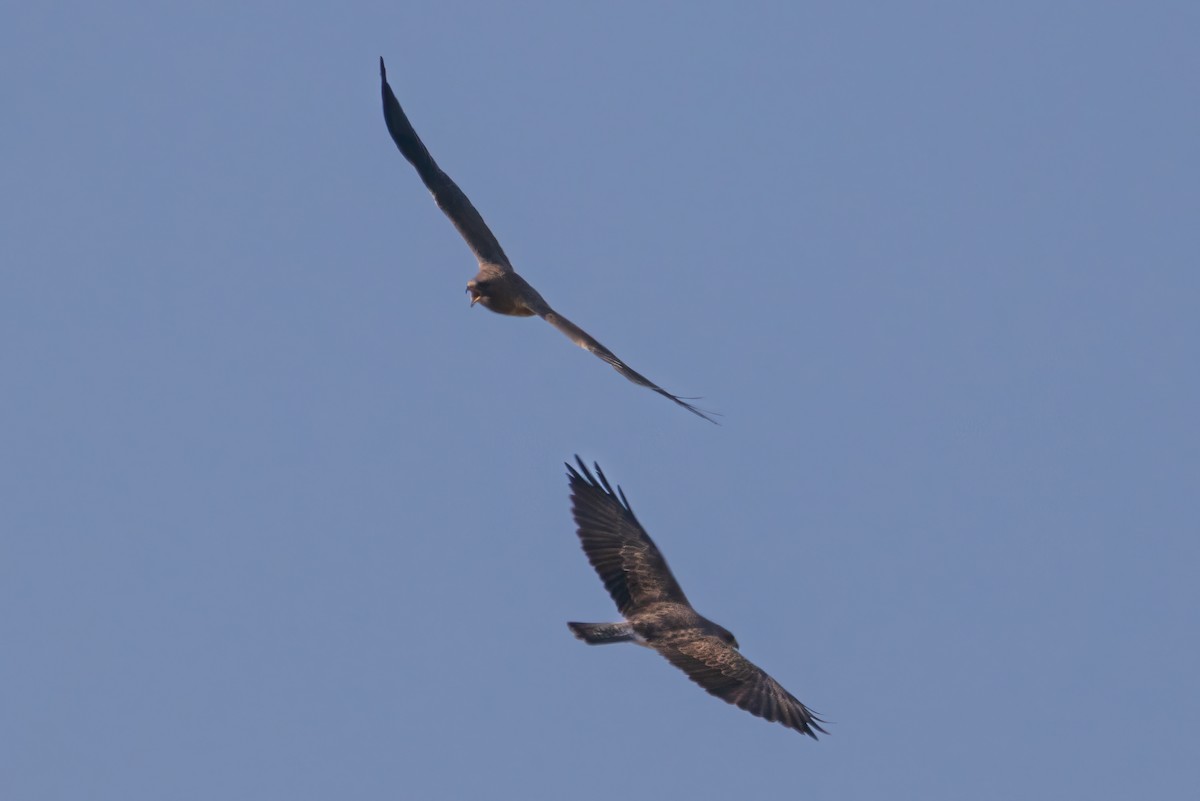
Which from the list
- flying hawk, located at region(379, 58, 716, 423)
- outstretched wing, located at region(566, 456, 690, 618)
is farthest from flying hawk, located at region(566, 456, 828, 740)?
flying hawk, located at region(379, 58, 716, 423)

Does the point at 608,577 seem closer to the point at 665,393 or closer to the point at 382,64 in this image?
the point at 665,393

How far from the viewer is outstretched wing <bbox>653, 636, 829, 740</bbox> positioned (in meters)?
17.6

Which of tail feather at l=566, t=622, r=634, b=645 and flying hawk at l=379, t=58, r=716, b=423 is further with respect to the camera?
flying hawk at l=379, t=58, r=716, b=423

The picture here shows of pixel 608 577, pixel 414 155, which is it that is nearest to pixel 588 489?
pixel 608 577

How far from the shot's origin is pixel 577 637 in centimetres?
1878

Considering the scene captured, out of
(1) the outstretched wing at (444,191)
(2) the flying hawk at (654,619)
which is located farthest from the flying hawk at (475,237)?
(2) the flying hawk at (654,619)

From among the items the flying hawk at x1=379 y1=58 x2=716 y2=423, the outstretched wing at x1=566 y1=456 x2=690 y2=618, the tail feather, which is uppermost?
the flying hawk at x1=379 y1=58 x2=716 y2=423

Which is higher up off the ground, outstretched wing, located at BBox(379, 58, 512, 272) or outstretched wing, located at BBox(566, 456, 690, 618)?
outstretched wing, located at BBox(379, 58, 512, 272)

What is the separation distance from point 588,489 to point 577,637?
2.77 m

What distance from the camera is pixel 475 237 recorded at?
21672 millimetres

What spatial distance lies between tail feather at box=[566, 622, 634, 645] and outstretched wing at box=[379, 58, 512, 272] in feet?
15.1

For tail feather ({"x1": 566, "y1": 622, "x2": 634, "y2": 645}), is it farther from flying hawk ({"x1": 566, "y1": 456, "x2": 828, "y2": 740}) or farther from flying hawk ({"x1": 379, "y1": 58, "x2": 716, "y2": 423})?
flying hawk ({"x1": 379, "y1": 58, "x2": 716, "y2": 423})

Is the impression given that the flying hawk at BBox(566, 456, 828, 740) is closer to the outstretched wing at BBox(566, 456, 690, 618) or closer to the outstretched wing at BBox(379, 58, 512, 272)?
the outstretched wing at BBox(566, 456, 690, 618)

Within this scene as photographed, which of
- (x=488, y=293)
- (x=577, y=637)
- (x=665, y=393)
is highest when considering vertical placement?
(x=488, y=293)
